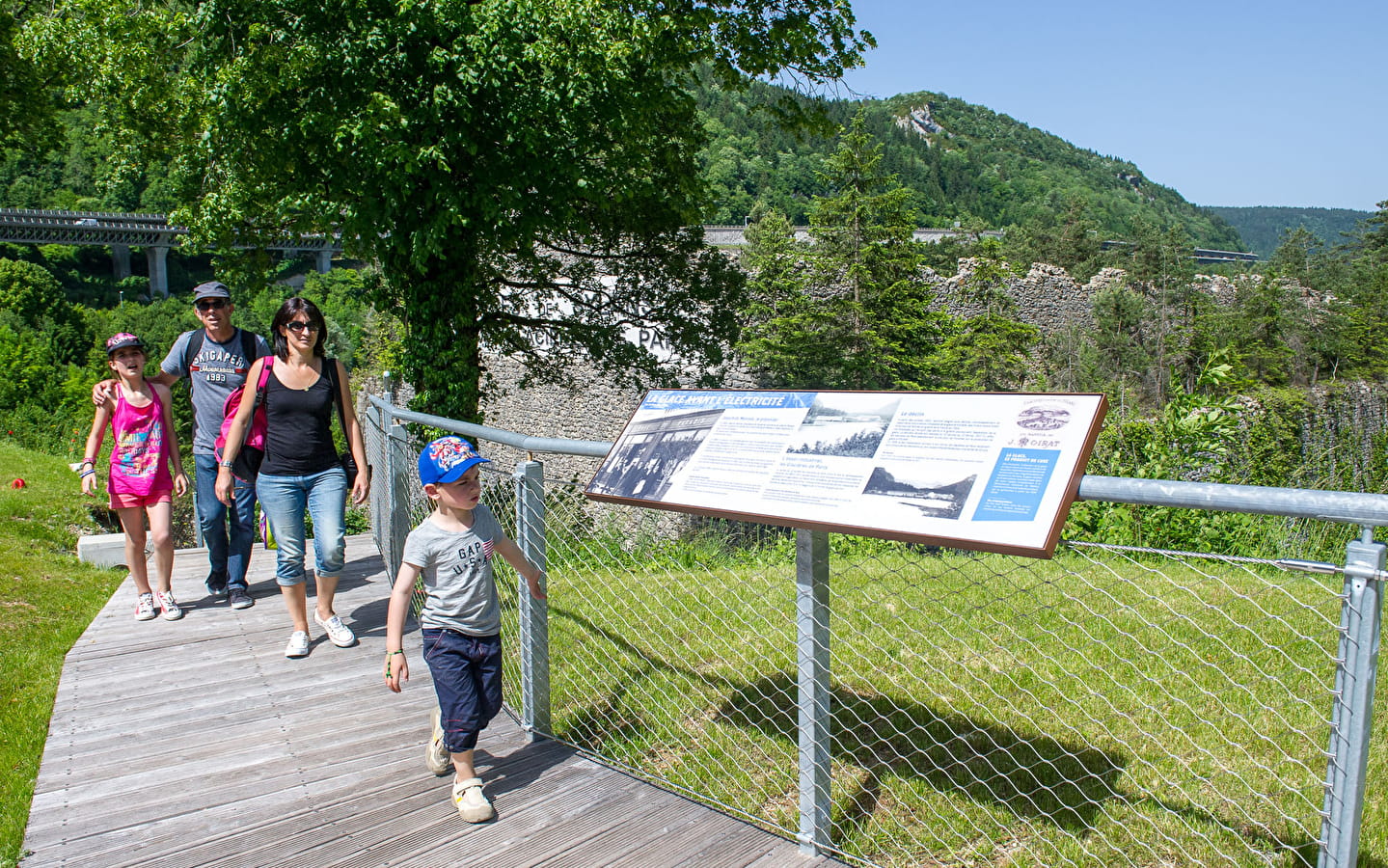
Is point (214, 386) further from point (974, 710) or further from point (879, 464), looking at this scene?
point (974, 710)

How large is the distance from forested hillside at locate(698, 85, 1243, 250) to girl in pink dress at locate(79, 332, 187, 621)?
33.2ft

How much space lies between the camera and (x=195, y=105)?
10.7 metres

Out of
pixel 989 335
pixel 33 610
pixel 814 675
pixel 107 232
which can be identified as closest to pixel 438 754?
pixel 814 675

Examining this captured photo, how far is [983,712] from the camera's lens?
3584 millimetres

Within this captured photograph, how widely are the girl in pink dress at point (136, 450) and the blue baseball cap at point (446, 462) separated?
2608mm

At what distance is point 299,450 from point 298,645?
936 mm

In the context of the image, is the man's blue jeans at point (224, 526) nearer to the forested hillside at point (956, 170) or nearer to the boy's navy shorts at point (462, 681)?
the boy's navy shorts at point (462, 681)

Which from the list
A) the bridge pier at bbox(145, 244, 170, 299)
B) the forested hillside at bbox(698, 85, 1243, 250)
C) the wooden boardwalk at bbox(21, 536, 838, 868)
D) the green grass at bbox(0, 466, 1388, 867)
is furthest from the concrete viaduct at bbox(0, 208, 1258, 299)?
the wooden boardwalk at bbox(21, 536, 838, 868)

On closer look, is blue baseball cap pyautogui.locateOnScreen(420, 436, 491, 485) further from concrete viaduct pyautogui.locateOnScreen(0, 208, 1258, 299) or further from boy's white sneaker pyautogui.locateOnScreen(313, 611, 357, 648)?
concrete viaduct pyautogui.locateOnScreen(0, 208, 1258, 299)

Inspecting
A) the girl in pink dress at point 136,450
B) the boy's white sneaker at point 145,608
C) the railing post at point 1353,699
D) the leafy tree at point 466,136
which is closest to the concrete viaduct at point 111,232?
the leafy tree at point 466,136

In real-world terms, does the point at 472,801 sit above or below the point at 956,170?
below

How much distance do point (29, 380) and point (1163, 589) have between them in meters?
42.0

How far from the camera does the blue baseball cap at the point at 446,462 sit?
2.73 m

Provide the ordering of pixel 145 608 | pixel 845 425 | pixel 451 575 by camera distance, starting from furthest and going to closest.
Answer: pixel 145 608 < pixel 451 575 < pixel 845 425
